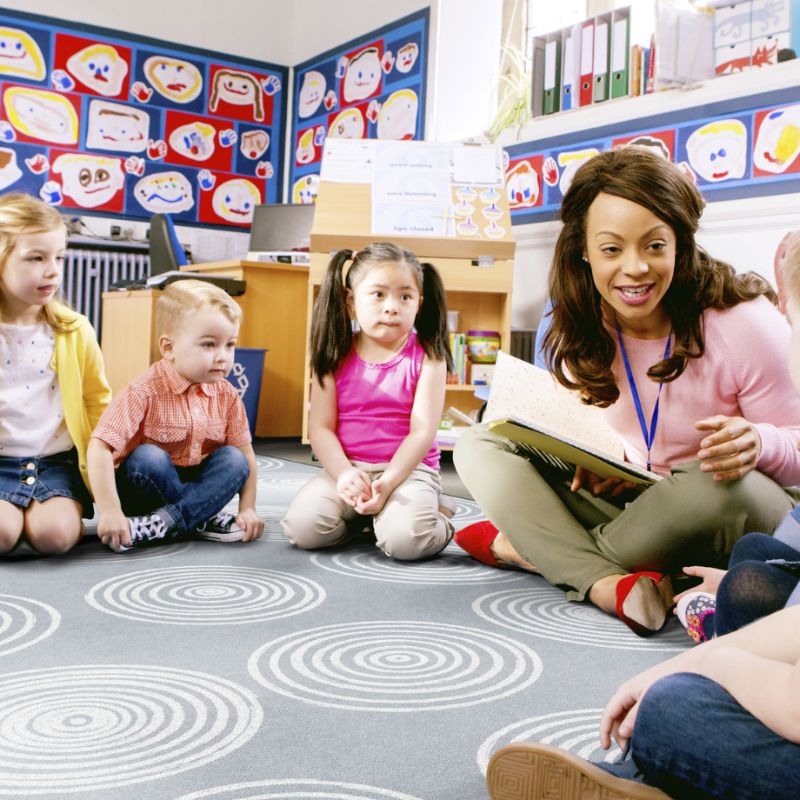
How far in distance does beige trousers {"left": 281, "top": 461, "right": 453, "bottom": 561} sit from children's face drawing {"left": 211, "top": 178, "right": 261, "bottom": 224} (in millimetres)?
3472

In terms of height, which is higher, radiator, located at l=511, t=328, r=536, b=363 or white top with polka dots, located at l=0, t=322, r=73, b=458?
radiator, located at l=511, t=328, r=536, b=363

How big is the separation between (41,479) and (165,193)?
3385 mm

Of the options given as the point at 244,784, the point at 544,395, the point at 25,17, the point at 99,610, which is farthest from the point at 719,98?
the point at 25,17

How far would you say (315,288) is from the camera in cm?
275

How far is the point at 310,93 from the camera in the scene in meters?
4.76

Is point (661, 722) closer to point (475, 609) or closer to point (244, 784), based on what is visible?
point (244, 784)

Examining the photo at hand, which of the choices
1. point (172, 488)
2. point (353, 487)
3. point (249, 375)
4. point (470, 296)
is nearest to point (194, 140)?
point (249, 375)

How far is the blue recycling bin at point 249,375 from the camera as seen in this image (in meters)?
2.88

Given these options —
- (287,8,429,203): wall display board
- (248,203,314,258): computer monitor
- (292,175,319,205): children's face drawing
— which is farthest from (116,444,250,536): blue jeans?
(292,175,319,205): children's face drawing

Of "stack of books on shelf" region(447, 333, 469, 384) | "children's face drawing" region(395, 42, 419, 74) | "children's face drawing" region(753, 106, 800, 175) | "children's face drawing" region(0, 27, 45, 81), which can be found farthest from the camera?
"children's face drawing" region(0, 27, 45, 81)

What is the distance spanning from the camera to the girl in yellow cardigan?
1.47 metres

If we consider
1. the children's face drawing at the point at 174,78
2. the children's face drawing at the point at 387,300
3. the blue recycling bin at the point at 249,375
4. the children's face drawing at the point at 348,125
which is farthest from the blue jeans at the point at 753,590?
the children's face drawing at the point at 174,78

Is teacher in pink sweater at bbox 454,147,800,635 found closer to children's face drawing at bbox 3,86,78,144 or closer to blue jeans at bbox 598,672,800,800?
blue jeans at bbox 598,672,800,800

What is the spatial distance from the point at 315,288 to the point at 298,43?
271 centimetres
